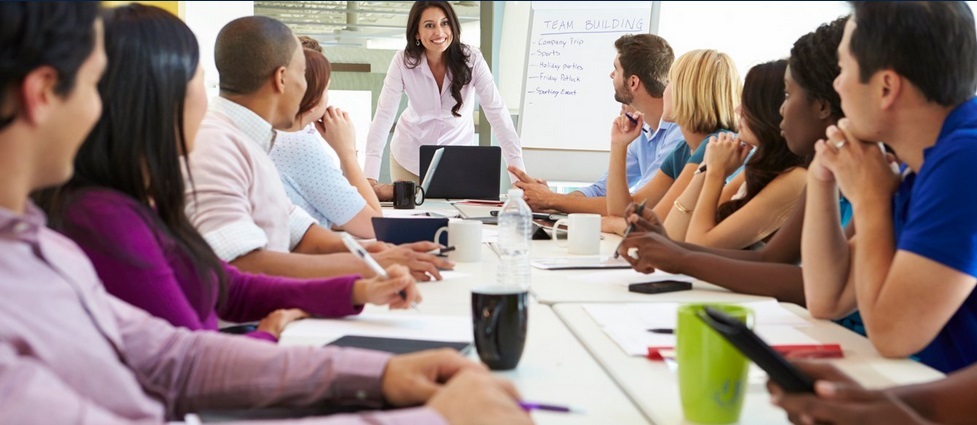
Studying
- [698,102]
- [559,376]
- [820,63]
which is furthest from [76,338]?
[698,102]

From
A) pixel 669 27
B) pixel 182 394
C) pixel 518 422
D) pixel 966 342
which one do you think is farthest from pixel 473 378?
pixel 669 27

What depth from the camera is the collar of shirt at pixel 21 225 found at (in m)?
0.78

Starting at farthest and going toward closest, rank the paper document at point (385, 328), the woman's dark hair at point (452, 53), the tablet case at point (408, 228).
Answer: the woman's dark hair at point (452, 53) < the tablet case at point (408, 228) < the paper document at point (385, 328)

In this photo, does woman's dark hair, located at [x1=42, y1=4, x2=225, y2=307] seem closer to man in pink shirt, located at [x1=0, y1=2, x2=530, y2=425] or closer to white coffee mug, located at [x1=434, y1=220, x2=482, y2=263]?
man in pink shirt, located at [x1=0, y1=2, x2=530, y2=425]

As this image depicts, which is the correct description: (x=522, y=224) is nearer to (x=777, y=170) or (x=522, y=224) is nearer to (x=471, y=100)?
(x=777, y=170)

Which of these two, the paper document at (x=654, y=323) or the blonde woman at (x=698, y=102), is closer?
the paper document at (x=654, y=323)

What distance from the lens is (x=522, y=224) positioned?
2.31 m

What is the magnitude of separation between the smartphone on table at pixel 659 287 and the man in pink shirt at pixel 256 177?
363mm

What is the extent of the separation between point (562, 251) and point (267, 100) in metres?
0.76

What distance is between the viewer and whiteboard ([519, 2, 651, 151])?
544 centimetres

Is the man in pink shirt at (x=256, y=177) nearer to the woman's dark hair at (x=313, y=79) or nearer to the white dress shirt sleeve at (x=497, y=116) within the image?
the woman's dark hair at (x=313, y=79)

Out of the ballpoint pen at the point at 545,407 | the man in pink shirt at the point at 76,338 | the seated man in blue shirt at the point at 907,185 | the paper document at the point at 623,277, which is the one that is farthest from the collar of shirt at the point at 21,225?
the paper document at the point at 623,277

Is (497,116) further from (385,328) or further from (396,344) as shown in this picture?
(396,344)

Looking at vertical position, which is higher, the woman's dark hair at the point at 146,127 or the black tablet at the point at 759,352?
the woman's dark hair at the point at 146,127
